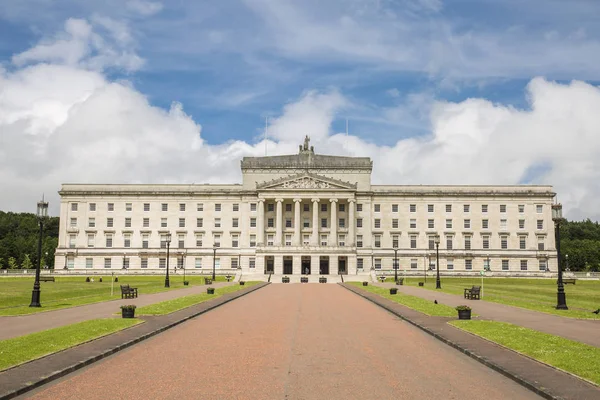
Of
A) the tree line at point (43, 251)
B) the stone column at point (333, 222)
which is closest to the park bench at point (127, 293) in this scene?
the stone column at point (333, 222)

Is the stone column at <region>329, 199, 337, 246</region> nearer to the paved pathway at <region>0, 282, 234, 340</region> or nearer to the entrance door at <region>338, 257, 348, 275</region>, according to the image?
→ the entrance door at <region>338, 257, 348, 275</region>

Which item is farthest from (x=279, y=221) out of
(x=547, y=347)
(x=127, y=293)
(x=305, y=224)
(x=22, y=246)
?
(x=547, y=347)

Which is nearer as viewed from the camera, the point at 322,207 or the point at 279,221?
the point at 279,221

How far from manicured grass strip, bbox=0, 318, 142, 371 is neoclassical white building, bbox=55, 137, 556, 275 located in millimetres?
85966

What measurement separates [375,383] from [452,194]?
105606mm

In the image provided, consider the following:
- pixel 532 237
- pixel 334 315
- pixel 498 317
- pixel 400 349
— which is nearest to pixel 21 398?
pixel 400 349

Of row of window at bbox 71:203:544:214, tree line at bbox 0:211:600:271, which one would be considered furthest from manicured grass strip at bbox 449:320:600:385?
tree line at bbox 0:211:600:271

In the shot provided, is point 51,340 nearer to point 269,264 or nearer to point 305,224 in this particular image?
point 269,264

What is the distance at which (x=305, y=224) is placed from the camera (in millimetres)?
114375

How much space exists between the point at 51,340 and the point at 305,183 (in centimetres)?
9247

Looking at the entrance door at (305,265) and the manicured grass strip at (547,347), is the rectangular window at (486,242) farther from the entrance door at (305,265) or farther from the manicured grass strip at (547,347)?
the manicured grass strip at (547,347)

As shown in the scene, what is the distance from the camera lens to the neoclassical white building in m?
112

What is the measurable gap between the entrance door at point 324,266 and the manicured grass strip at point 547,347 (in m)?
83.9

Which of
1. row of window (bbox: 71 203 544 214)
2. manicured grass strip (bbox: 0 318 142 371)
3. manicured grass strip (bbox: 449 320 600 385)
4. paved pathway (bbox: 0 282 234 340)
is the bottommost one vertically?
manicured grass strip (bbox: 449 320 600 385)
